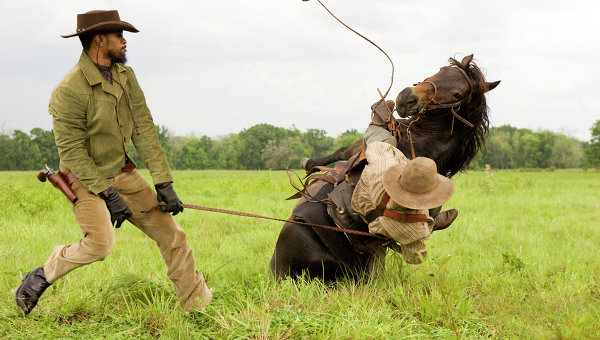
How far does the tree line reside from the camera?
49531 mm

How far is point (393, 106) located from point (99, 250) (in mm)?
2474

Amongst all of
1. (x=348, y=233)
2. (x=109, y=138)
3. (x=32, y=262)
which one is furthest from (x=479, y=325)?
(x=32, y=262)

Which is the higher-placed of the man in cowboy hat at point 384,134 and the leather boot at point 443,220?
the man in cowboy hat at point 384,134

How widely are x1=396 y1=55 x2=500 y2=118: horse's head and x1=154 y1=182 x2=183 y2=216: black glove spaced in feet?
5.92

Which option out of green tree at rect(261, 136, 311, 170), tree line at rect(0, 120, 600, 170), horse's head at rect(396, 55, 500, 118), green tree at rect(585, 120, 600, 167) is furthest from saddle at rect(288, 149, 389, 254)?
green tree at rect(585, 120, 600, 167)

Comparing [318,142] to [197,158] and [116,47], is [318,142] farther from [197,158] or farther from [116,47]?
[116,47]

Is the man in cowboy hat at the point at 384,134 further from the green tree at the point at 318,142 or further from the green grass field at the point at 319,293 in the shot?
the green tree at the point at 318,142

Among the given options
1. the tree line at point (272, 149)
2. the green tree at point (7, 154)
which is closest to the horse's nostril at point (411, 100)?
the tree line at point (272, 149)

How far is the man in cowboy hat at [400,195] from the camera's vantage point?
2.80 m

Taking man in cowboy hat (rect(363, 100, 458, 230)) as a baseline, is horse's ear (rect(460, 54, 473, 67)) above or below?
above

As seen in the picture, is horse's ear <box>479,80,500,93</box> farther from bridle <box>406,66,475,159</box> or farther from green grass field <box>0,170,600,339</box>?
green grass field <box>0,170,600,339</box>

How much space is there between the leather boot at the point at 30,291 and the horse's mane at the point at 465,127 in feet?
9.90

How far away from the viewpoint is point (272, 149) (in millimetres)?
58281

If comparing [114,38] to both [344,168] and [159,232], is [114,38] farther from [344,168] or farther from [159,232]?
[344,168]
